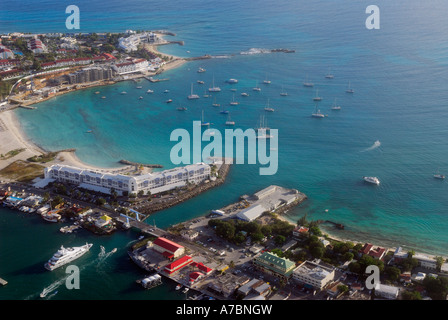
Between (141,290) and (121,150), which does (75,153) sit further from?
(141,290)

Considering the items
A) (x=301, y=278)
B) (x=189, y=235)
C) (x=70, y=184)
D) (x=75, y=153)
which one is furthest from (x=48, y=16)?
(x=301, y=278)

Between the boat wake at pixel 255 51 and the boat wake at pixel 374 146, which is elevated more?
the boat wake at pixel 255 51

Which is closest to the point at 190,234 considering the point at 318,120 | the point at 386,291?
the point at 386,291

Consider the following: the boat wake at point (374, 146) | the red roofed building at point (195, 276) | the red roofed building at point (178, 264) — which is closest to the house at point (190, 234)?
the red roofed building at point (178, 264)

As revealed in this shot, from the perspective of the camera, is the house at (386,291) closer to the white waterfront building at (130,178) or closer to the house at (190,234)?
the house at (190,234)

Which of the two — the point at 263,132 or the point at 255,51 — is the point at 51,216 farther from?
the point at 255,51

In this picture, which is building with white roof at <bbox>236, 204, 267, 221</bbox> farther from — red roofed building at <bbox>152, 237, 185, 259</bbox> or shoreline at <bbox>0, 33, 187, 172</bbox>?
shoreline at <bbox>0, 33, 187, 172</bbox>
